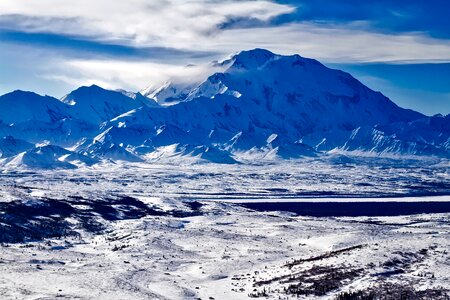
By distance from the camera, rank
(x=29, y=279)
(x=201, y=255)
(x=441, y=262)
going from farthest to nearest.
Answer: (x=201, y=255) → (x=441, y=262) → (x=29, y=279)

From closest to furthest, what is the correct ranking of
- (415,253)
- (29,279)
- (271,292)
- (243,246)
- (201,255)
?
(271,292) < (29,279) < (415,253) < (201,255) < (243,246)

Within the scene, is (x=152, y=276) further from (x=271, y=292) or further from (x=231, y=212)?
(x=231, y=212)

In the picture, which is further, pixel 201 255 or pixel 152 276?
pixel 201 255

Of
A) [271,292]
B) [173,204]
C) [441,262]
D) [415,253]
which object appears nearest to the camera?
[271,292]

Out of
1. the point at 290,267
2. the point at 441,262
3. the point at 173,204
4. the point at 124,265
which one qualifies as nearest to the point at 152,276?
the point at 124,265

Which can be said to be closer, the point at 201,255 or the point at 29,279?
the point at 29,279

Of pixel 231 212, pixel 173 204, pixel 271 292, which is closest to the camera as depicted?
pixel 271 292

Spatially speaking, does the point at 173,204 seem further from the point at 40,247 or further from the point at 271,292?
the point at 271,292

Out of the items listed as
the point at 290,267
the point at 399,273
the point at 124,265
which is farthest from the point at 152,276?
the point at 399,273

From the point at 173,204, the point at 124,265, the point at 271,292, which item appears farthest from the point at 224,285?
the point at 173,204
